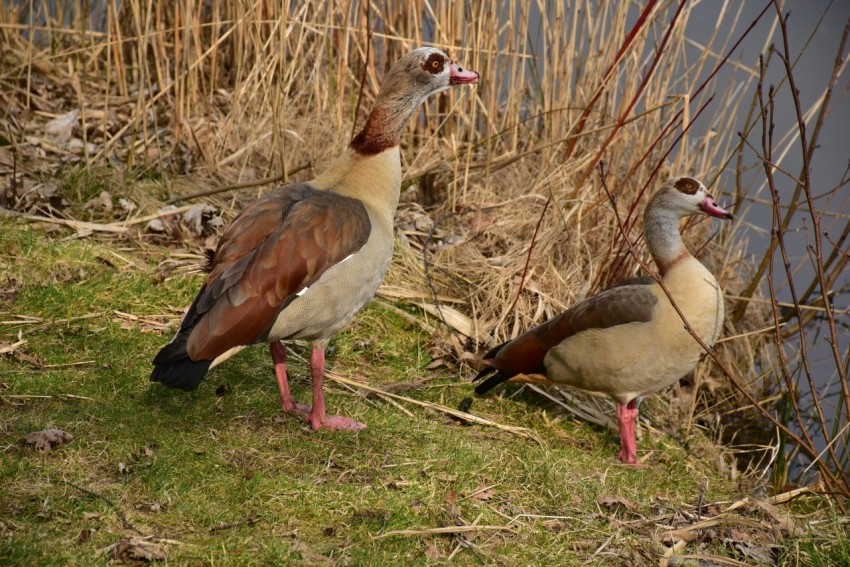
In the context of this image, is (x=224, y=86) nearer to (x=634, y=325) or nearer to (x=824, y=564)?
(x=634, y=325)

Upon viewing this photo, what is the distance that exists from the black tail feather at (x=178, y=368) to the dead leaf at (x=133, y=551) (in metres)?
0.65

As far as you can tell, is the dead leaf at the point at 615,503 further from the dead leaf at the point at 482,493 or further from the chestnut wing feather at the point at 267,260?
the chestnut wing feather at the point at 267,260

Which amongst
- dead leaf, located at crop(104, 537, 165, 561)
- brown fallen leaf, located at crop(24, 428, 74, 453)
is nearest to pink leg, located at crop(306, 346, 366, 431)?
brown fallen leaf, located at crop(24, 428, 74, 453)

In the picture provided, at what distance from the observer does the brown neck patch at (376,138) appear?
4.14 m

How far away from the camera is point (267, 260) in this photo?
3.64 meters

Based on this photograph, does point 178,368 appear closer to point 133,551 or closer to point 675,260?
point 133,551

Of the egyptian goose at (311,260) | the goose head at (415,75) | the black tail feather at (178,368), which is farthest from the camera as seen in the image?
the goose head at (415,75)

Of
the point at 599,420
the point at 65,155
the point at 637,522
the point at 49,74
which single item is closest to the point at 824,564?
the point at 637,522

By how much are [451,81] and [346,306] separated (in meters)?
1.25

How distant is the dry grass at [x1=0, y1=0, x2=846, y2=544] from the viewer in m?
5.46

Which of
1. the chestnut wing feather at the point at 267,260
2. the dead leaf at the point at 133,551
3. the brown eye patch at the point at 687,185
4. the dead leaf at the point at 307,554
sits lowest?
the dead leaf at the point at 307,554

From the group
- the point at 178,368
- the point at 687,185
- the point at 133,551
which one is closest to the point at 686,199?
the point at 687,185

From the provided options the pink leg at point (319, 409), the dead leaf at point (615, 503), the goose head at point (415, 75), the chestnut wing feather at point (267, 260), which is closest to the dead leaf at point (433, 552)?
the dead leaf at point (615, 503)

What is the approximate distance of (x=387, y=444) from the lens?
3.93 meters
